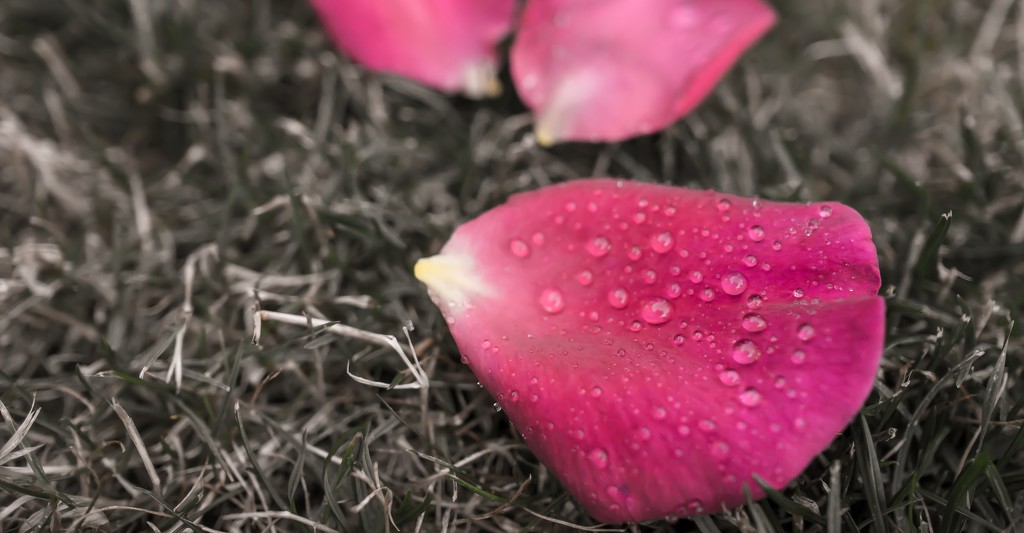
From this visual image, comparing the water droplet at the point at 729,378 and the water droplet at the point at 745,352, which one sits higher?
the water droplet at the point at 745,352

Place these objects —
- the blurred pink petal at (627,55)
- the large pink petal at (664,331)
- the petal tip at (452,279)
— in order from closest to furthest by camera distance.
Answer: the large pink petal at (664,331) → the petal tip at (452,279) → the blurred pink petal at (627,55)

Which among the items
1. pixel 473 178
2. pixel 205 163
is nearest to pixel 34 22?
pixel 205 163

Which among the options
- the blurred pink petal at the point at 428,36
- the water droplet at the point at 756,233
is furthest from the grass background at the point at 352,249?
the water droplet at the point at 756,233

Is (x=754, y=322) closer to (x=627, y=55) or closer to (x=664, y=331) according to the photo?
(x=664, y=331)

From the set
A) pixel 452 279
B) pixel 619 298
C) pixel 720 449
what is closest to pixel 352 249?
pixel 452 279

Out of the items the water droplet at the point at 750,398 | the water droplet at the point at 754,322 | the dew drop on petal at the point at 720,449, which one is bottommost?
the dew drop on petal at the point at 720,449

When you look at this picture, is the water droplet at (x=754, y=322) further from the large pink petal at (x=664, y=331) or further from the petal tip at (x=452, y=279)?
the petal tip at (x=452, y=279)
